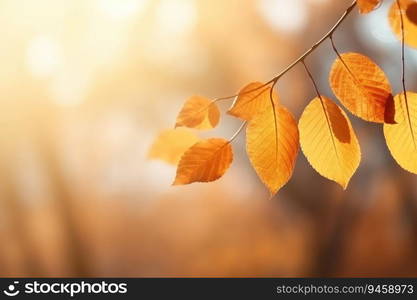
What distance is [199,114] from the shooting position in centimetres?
40

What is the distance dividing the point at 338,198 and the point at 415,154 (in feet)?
10.7

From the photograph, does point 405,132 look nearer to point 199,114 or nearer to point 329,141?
point 329,141

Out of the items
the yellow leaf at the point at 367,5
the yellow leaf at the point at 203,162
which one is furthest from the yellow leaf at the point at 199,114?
the yellow leaf at the point at 367,5

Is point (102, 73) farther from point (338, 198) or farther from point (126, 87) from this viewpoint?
point (338, 198)

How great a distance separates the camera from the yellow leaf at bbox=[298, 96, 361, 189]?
344 millimetres

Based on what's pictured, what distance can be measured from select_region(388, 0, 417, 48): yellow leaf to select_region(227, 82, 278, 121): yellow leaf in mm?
107

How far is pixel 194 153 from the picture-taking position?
0.37m

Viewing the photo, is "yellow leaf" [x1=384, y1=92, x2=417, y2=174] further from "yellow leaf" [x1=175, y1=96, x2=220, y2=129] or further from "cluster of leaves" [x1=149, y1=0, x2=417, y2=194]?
"yellow leaf" [x1=175, y1=96, x2=220, y2=129]

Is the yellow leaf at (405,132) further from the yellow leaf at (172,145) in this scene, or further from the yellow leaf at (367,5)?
the yellow leaf at (172,145)

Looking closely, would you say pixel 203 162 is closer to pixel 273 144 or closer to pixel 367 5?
pixel 273 144

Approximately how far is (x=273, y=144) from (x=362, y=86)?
0.25ft

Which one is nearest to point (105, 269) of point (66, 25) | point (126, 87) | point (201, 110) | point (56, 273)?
point (56, 273)

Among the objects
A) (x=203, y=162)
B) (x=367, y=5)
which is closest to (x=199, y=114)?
(x=203, y=162)

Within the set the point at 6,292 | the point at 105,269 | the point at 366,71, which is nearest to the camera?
the point at 366,71
